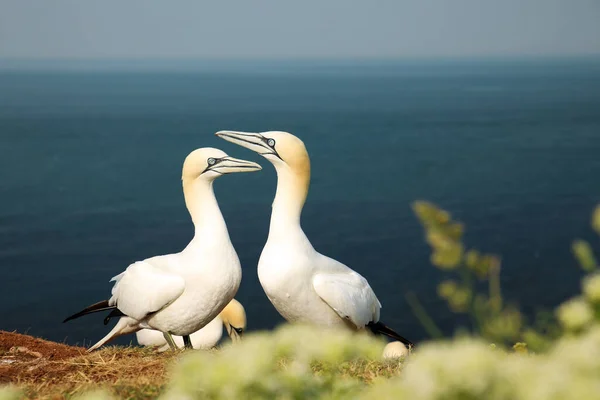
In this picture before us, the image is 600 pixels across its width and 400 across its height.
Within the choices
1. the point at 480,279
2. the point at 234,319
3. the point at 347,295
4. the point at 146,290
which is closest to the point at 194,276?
the point at 146,290

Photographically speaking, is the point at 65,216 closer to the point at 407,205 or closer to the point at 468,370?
the point at 407,205

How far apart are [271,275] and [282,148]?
98cm

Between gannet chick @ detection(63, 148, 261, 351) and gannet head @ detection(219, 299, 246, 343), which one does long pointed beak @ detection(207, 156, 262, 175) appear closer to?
gannet chick @ detection(63, 148, 261, 351)

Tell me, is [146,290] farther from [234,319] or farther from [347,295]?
[234,319]

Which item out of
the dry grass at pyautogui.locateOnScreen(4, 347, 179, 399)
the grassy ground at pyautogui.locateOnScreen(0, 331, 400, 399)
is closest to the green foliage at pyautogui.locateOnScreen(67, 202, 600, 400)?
the grassy ground at pyautogui.locateOnScreen(0, 331, 400, 399)

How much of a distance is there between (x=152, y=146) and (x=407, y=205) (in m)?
25.5

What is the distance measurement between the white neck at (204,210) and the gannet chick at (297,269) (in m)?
0.47

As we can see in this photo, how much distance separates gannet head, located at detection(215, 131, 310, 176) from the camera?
6.35m

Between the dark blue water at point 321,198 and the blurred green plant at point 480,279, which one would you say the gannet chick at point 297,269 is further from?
the dark blue water at point 321,198

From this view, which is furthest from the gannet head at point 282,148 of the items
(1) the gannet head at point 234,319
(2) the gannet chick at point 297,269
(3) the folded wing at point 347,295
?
(1) the gannet head at point 234,319

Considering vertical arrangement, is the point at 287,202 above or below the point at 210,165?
below

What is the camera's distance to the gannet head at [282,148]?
635 cm

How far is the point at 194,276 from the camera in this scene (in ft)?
21.0

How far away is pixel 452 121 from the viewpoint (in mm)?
76500
